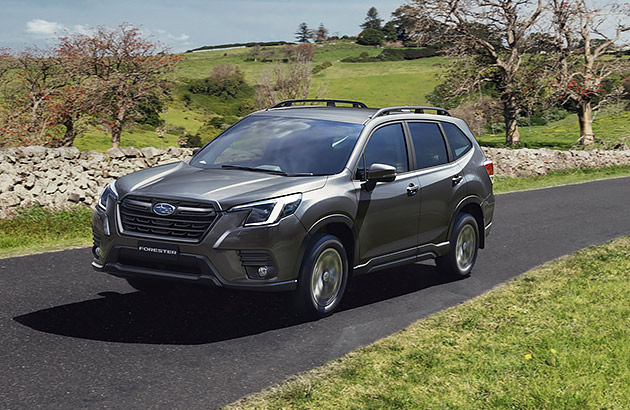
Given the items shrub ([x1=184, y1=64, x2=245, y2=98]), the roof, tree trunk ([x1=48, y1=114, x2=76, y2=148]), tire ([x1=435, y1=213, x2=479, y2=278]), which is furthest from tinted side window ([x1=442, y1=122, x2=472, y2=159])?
shrub ([x1=184, y1=64, x2=245, y2=98])

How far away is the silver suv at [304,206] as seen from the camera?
20.7 feet

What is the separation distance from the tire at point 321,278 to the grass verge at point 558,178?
1527cm

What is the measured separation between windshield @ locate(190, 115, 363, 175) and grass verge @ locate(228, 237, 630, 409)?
1.83m

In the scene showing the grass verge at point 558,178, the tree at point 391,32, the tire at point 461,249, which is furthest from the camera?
the tree at point 391,32

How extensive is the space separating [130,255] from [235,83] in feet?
298

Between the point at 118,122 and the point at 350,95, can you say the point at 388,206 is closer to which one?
the point at 118,122

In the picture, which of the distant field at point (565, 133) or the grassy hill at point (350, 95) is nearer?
the distant field at point (565, 133)

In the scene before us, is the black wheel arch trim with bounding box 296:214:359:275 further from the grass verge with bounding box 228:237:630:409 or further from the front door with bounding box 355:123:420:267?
the grass verge with bounding box 228:237:630:409

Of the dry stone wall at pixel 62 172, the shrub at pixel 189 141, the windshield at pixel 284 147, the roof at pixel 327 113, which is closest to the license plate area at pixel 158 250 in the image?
the windshield at pixel 284 147

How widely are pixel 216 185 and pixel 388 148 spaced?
2.20 metres

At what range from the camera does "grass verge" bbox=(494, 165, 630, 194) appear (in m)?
23.6

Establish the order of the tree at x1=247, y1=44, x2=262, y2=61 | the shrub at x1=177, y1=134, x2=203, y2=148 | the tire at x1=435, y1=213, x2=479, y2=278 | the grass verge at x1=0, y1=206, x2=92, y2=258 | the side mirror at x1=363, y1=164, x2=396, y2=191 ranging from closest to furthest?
the side mirror at x1=363, y1=164, x2=396, y2=191
the tire at x1=435, y1=213, x2=479, y2=278
the grass verge at x1=0, y1=206, x2=92, y2=258
the shrub at x1=177, y1=134, x2=203, y2=148
the tree at x1=247, y1=44, x2=262, y2=61

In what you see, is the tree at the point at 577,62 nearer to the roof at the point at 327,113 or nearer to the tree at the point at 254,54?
the roof at the point at 327,113

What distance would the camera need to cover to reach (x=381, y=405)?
4.83 metres
